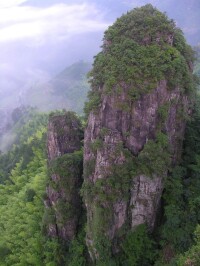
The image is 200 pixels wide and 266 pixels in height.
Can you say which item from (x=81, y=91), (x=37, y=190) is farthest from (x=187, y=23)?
(x=37, y=190)

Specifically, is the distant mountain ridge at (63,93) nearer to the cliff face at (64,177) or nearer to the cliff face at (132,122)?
the cliff face at (64,177)

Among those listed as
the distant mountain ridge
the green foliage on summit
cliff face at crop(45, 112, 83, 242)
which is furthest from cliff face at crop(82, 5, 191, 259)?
the distant mountain ridge

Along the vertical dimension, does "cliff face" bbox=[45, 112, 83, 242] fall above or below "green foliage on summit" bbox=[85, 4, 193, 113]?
below

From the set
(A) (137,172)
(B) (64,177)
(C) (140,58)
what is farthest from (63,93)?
(A) (137,172)

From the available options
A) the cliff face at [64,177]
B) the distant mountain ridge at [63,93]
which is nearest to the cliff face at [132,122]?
the cliff face at [64,177]

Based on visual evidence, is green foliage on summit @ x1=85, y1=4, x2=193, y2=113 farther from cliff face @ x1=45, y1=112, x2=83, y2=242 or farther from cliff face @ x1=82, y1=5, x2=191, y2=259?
cliff face @ x1=45, y1=112, x2=83, y2=242

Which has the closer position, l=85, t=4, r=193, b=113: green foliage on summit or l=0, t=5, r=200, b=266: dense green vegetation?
l=85, t=4, r=193, b=113: green foliage on summit
